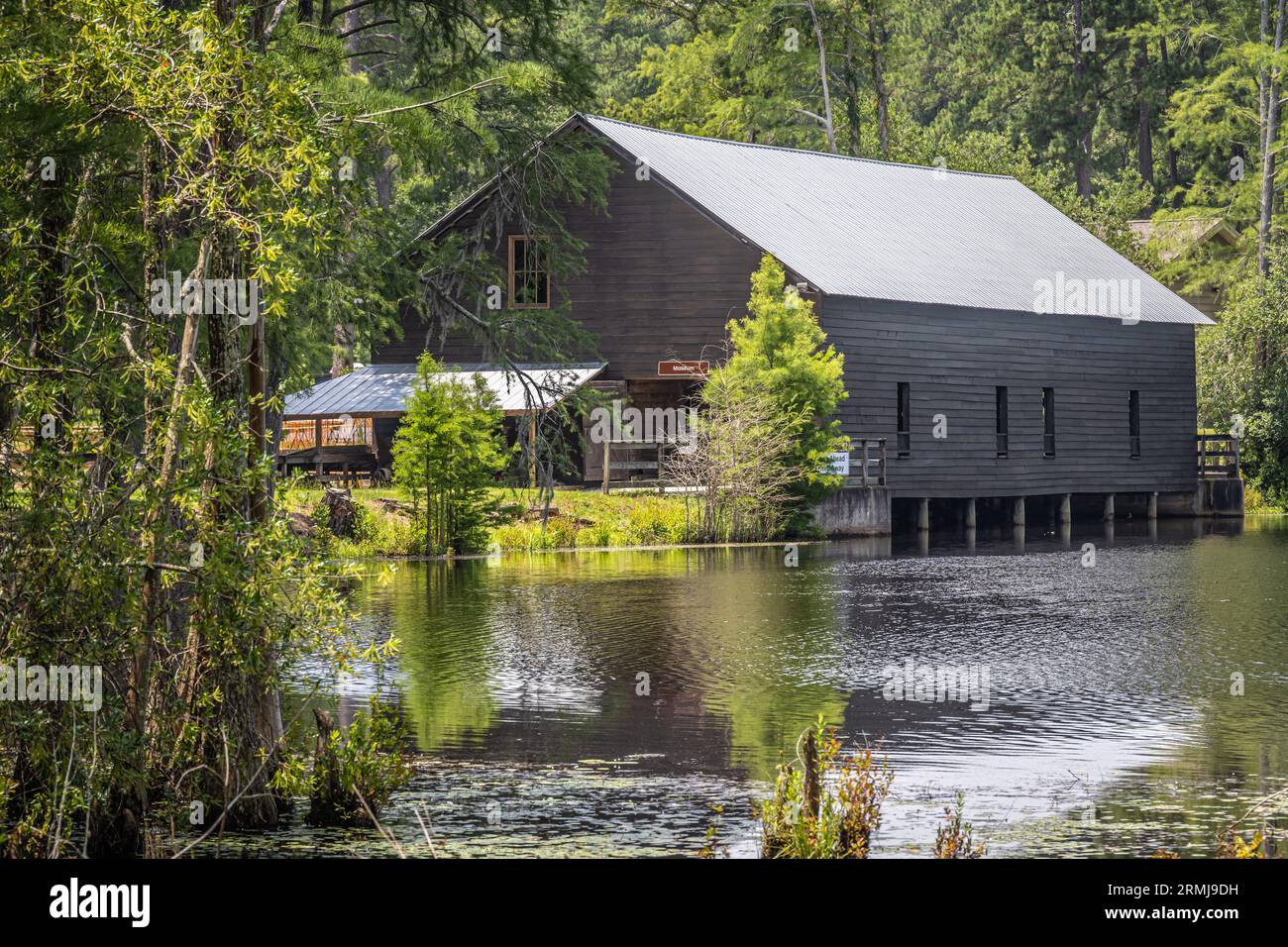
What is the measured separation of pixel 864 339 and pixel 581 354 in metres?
6.46

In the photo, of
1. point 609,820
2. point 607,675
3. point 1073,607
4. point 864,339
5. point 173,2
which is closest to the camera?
point 609,820

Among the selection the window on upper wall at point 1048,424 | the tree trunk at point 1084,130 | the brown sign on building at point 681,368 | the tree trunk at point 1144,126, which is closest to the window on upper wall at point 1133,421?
the window on upper wall at point 1048,424

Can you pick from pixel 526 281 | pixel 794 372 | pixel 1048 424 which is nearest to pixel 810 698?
pixel 794 372

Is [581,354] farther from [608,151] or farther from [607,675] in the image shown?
[607,675]

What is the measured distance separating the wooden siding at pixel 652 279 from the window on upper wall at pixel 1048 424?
10.7 m

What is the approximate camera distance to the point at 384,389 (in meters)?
47.4

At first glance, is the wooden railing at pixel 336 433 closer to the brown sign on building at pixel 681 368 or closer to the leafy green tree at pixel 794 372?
the brown sign on building at pixel 681 368

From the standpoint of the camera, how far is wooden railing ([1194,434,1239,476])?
5516cm

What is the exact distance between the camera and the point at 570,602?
2714 centimetres

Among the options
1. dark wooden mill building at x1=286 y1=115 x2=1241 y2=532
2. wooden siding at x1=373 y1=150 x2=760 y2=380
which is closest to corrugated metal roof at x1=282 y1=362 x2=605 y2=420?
dark wooden mill building at x1=286 y1=115 x2=1241 y2=532

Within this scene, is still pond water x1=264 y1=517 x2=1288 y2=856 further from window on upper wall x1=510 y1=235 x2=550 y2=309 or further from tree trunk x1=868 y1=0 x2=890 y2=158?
tree trunk x1=868 y1=0 x2=890 y2=158

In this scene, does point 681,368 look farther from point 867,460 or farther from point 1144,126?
point 1144,126

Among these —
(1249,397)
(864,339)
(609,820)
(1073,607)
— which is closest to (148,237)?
(609,820)

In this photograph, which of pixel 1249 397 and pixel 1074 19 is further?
pixel 1074 19
